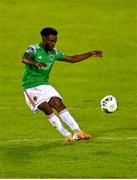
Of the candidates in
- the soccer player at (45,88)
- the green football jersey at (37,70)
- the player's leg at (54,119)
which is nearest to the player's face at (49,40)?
the soccer player at (45,88)

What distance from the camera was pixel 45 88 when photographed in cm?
1802

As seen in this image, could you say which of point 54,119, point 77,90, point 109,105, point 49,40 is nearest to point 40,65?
point 49,40

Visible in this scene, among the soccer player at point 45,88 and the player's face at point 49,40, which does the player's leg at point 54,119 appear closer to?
the soccer player at point 45,88

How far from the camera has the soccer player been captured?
58.2 feet

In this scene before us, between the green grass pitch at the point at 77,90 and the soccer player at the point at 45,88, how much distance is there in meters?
0.35

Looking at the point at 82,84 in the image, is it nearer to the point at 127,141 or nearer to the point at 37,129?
the point at 37,129

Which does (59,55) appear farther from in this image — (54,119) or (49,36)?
(54,119)

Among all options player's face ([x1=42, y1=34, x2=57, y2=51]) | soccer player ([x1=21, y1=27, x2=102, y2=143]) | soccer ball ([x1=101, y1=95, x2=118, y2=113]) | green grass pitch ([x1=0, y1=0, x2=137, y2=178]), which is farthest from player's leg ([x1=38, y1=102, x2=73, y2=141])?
soccer ball ([x1=101, y1=95, x2=118, y2=113])

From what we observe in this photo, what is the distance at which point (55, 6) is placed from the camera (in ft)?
130

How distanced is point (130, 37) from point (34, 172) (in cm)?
2067

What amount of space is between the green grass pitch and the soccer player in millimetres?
354

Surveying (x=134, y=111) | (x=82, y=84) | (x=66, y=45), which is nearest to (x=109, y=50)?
(x=66, y=45)

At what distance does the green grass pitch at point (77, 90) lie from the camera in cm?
1605

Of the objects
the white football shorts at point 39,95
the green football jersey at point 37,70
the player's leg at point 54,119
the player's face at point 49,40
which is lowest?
the player's leg at point 54,119
